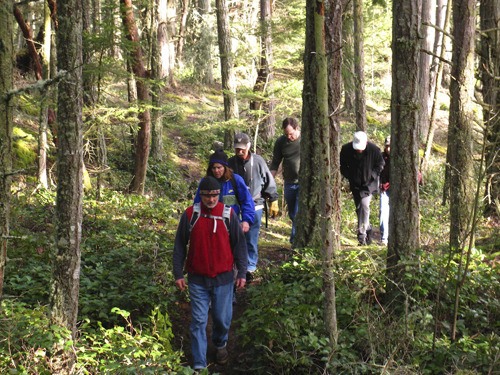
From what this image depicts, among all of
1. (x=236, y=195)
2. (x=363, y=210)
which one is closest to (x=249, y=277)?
(x=236, y=195)

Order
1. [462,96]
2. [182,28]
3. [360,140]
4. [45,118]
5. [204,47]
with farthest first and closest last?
[182,28] → [204,47] → [45,118] → [360,140] → [462,96]

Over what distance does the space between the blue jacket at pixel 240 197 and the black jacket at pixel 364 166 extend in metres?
3.29

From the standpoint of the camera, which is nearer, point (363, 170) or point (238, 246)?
point (238, 246)

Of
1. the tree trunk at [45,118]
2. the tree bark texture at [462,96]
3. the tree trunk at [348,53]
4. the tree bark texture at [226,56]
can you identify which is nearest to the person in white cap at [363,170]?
the tree trunk at [348,53]

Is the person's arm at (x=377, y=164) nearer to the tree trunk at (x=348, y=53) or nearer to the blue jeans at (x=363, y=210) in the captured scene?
the blue jeans at (x=363, y=210)

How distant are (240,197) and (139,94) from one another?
20.6ft

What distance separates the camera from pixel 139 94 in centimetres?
1189

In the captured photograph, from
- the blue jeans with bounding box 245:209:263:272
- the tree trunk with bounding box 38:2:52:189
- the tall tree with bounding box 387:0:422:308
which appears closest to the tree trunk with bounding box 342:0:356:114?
the tall tree with bounding box 387:0:422:308

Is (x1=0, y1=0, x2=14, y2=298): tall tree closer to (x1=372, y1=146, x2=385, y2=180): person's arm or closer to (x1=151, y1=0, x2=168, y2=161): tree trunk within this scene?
(x1=372, y1=146, x2=385, y2=180): person's arm

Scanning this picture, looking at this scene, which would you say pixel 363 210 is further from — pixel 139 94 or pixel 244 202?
pixel 139 94

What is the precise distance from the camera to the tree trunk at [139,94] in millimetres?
10711

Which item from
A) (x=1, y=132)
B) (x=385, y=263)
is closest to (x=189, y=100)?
(x=385, y=263)

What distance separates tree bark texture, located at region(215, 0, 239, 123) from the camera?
1492cm

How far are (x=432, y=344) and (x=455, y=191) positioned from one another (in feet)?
10.3
